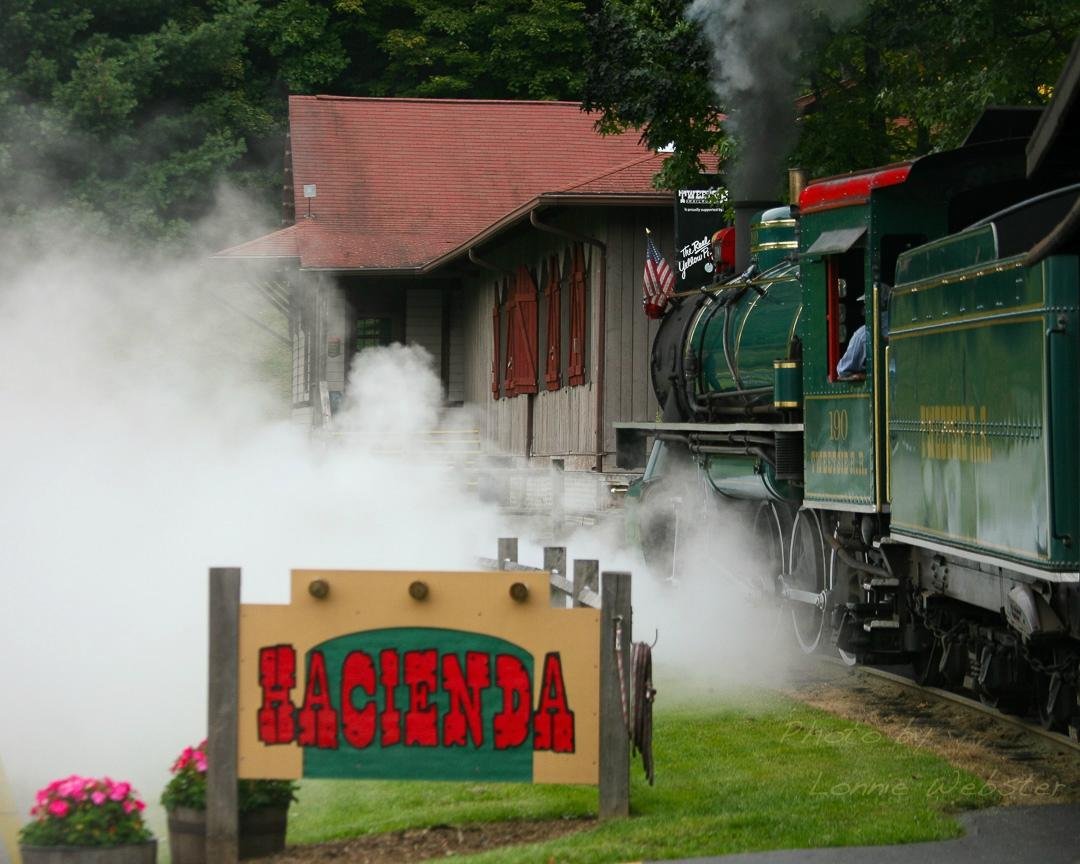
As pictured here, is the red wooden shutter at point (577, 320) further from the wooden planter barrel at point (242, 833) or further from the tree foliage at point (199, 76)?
the tree foliage at point (199, 76)

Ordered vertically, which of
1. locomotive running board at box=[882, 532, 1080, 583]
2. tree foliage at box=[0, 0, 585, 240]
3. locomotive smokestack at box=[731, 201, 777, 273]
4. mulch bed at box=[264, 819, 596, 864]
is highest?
tree foliage at box=[0, 0, 585, 240]

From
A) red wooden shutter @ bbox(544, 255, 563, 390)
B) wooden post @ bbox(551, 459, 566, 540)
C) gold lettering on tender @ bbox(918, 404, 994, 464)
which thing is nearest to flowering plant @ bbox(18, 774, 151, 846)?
gold lettering on tender @ bbox(918, 404, 994, 464)

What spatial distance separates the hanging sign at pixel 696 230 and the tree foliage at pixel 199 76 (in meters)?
20.2

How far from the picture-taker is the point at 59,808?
21.5ft

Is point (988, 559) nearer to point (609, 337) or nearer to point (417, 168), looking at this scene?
point (609, 337)

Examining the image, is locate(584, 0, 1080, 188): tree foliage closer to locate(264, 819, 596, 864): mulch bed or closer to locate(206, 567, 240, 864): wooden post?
locate(264, 819, 596, 864): mulch bed

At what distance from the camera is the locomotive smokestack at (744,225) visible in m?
14.3

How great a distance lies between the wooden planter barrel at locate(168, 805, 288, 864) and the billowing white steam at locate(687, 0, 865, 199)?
9846 millimetres

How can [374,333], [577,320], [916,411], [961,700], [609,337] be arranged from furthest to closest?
[374,333] < [577,320] < [609,337] < [961,700] < [916,411]

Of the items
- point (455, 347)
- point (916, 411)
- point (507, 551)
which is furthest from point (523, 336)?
point (916, 411)

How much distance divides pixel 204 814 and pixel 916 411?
4.13 meters

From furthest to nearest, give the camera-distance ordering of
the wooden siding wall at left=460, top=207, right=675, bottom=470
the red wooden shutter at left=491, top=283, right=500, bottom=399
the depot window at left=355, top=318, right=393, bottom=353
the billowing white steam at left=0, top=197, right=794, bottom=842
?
the depot window at left=355, top=318, right=393, bottom=353 < the red wooden shutter at left=491, top=283, right=500, bottom=399 < the wooden siding wall at left=460, top=207, right=675, bottom=470 < the billowing white steam at left=0, top=197, right=794, bottom=842

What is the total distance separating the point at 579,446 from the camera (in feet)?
71.0

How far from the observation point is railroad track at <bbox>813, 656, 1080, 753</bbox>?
8.55 meters
